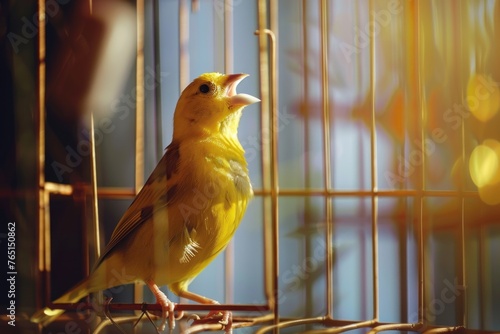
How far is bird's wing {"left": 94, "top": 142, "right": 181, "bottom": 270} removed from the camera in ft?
3.14

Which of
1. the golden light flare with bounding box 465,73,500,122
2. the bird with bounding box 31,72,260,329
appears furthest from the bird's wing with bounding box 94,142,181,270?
the golden light flare with bounding box 465,73,500,122

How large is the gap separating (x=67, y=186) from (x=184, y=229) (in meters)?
0.26

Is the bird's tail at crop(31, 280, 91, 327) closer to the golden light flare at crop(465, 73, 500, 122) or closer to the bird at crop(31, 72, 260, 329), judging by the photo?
the bird at crop(31, 72, 260, 329)

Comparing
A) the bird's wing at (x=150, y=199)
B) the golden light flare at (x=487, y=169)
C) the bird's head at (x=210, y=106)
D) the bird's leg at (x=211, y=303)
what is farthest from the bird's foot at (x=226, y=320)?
the golden light flare at (x=487, y=169)

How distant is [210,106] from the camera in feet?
3.26

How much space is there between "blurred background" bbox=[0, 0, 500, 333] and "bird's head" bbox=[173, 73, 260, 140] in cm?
3

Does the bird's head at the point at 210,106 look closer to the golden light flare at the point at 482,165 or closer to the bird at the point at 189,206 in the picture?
the bird at the point at 189,206

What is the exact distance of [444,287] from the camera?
107cm

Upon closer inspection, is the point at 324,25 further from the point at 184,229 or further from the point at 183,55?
the point at 184,229

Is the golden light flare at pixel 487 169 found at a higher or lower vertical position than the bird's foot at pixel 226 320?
higher

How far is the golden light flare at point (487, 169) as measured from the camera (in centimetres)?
108

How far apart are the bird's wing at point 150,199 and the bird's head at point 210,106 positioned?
0.21ft

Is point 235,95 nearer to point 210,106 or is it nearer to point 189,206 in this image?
point 210,106

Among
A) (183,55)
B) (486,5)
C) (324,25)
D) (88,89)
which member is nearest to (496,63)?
(486,5)
